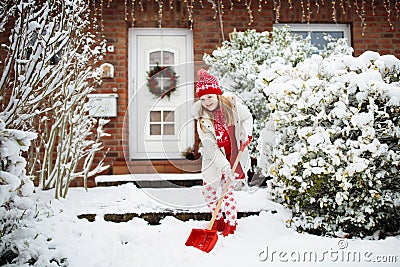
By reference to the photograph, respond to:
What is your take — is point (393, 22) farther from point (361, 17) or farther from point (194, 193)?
point (194, 193)

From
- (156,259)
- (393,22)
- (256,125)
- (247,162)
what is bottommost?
(156,259)

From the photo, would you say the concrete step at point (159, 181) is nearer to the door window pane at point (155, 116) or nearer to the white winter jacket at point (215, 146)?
the door window pane at point (155, 116)

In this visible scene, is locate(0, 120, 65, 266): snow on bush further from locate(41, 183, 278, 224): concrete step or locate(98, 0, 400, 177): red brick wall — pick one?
locate(98, 0, 400, 177): red brick wall

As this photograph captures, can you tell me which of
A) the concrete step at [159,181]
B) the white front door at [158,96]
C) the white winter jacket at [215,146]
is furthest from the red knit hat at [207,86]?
the white front door at [158,96]

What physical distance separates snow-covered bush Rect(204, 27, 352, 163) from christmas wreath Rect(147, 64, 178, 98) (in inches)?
41.4

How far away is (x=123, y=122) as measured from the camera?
226 inches

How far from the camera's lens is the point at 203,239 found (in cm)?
276

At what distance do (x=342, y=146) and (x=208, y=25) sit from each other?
11.8 ft

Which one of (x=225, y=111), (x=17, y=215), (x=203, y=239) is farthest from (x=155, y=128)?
(x=17, y=215)

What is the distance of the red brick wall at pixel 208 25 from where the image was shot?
5.75 metres

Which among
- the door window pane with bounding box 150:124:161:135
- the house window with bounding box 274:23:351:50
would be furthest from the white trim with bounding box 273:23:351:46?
the door window pane with bounding box 150:124:161:135

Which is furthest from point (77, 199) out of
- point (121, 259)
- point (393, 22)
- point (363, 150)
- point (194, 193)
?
point (393, 22)

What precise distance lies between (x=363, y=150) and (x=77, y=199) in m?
2.79

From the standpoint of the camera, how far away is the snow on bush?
1.89 metres
